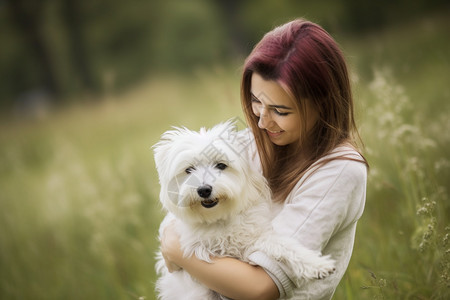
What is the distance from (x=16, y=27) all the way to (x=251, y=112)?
18.2 metres

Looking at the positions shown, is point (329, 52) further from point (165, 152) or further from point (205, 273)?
point (205, 273)

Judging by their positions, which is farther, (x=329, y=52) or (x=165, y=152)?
(x=165, y=152)

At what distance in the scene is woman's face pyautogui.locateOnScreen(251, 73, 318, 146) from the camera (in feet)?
5.63

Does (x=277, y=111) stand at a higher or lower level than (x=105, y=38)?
higher

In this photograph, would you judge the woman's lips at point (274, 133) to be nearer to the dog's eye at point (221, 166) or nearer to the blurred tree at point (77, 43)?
the dog's eye at point (221, 166)

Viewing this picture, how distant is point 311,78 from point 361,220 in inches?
61.0

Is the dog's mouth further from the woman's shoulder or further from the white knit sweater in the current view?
the woman's shoulder

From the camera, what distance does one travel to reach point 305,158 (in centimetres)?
185

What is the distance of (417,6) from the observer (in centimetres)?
1102

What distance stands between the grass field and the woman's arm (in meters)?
0.47

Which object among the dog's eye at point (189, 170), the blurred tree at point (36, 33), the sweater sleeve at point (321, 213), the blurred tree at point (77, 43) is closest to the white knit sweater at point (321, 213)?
the sweater sleeve at point (321, 213)

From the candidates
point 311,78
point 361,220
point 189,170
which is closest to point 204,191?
point 189,170

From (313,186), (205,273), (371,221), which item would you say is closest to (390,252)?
(371,221)

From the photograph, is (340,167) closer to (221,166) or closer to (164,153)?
(221,166)
